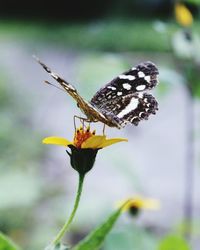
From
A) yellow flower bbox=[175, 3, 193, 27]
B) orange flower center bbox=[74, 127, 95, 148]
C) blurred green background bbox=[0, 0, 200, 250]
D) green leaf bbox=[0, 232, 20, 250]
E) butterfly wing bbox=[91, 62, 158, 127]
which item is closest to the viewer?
green leaf bbox=[0, 232, 20, 250]

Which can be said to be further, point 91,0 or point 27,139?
point 91,0

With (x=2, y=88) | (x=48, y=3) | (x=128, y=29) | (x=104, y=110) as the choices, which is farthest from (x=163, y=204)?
(x=48, y=3)

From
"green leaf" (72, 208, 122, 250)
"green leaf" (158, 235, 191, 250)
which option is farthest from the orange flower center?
"green leaf" (158, 235, 191, 250)

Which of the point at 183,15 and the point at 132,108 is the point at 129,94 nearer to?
the point at 132,108

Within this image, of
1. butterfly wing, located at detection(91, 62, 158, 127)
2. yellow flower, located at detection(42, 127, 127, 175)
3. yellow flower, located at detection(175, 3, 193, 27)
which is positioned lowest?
yellow flower, located at detection(42, 127, 127, 175)

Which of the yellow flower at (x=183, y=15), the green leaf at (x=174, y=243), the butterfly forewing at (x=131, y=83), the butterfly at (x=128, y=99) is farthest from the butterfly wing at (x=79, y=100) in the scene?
the yellow flower at (x=183, y=15)

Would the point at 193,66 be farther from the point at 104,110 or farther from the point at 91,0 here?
the point at 91,0

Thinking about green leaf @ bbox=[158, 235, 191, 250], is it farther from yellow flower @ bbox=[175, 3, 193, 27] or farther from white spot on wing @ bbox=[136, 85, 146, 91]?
yellow flower @ bbox=[175, 3, 193, 27]
